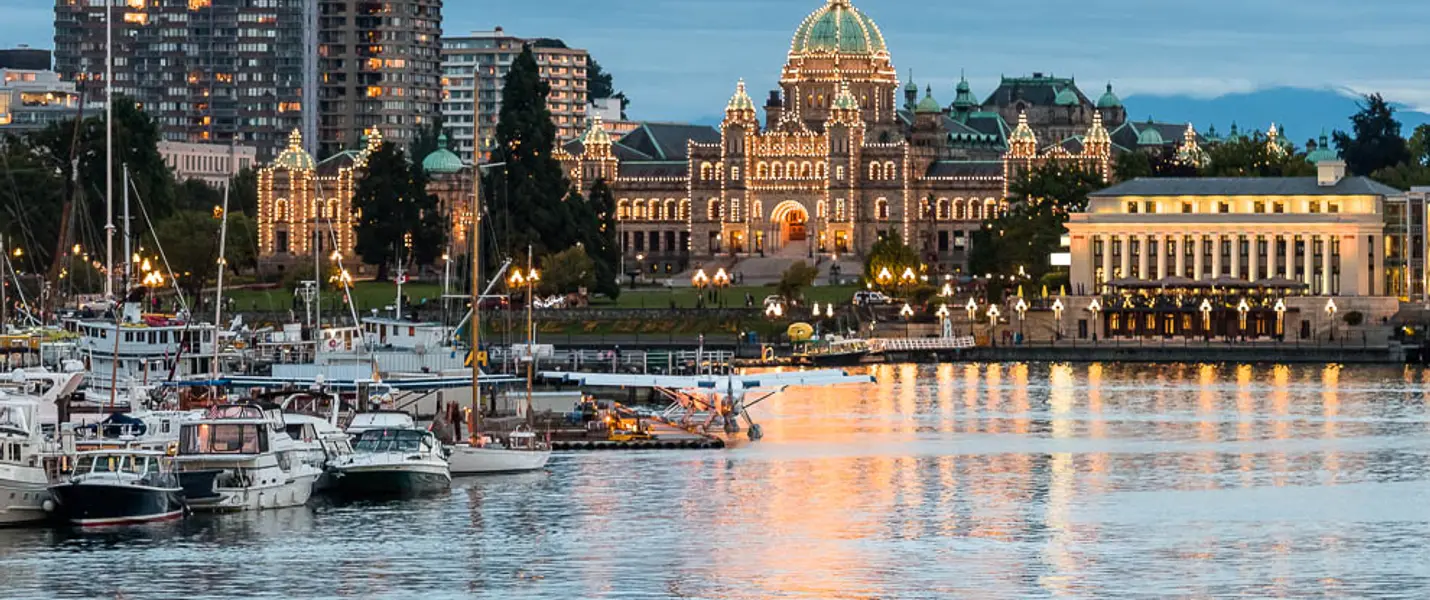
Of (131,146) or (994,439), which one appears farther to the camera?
(131,146)

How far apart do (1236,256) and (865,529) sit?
11537cm

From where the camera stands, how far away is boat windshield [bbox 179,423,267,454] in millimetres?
78812

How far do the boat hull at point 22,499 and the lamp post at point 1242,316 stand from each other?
113513mm

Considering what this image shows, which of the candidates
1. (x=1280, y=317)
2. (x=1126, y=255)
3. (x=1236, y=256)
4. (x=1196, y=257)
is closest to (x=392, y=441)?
(x=1280, y=317)

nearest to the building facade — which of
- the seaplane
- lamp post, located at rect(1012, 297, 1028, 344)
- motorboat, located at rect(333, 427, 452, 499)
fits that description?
lamp post, located at rect(1012, 297, 1028, 344)

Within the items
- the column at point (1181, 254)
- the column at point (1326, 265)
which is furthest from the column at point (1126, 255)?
the column at point (1326, 265)

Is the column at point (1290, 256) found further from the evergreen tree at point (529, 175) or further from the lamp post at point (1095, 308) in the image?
the evergreen tree at point (529, 175)

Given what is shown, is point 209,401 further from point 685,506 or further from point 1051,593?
point 1051,593

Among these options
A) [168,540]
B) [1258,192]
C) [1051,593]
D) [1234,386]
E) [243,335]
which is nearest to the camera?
[1051,593]

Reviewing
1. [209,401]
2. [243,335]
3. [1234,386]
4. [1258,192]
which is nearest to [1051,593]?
[209,401]

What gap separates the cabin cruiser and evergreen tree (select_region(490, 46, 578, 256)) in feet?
328

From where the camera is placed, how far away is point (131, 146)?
197 metres

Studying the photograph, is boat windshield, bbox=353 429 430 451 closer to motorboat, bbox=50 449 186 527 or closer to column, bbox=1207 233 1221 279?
motorboat, bbox=50 449 186 527

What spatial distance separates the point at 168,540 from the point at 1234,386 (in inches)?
3079
